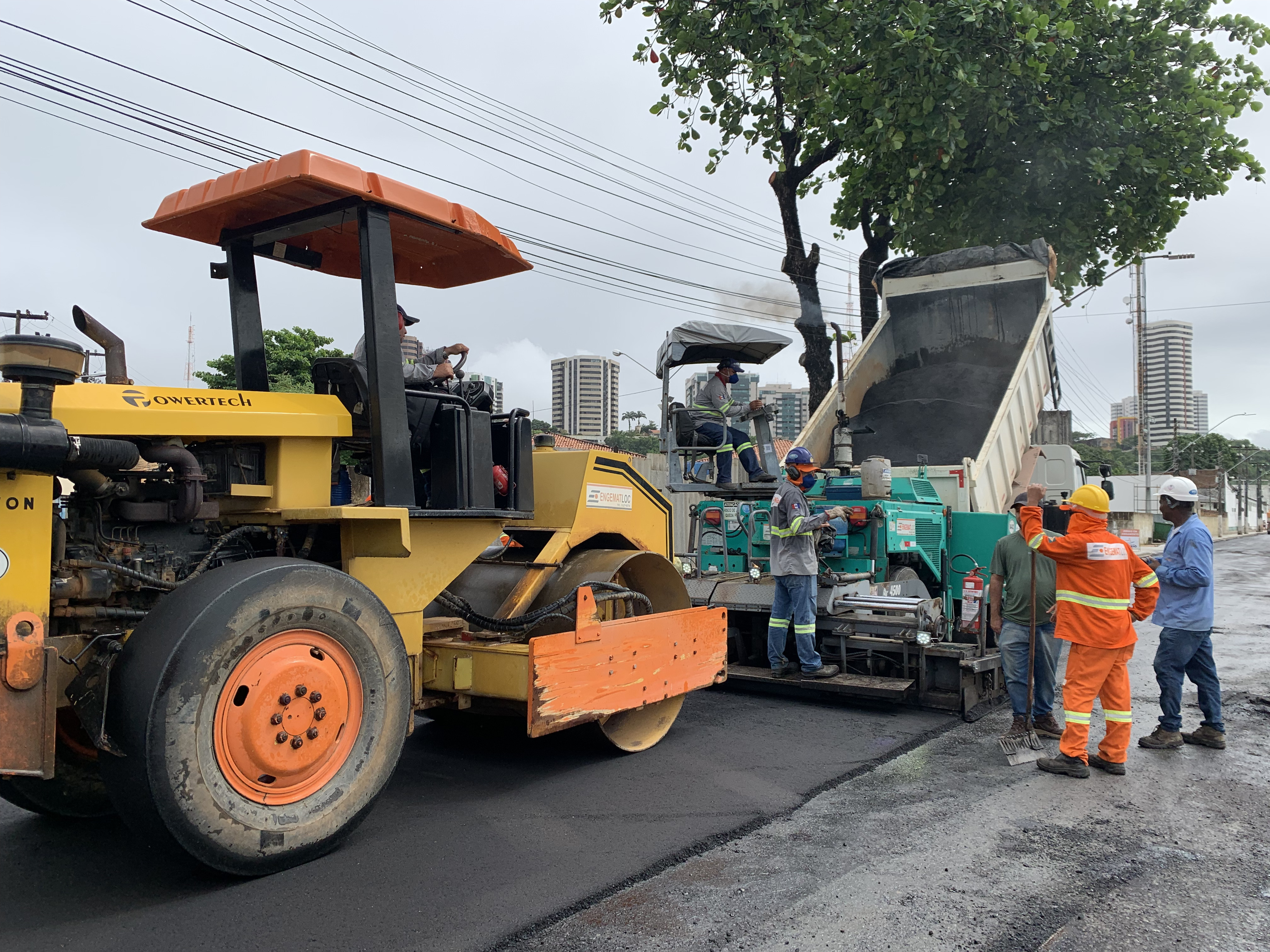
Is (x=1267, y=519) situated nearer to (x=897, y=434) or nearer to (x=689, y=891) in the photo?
(x=897, y=434)

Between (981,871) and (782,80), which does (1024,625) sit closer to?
(981,871)

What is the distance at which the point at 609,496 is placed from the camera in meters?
5.25

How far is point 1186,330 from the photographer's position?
88.4m

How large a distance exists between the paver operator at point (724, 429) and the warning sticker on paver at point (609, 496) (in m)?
2.70

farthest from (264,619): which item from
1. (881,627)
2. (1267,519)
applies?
(1267,519)

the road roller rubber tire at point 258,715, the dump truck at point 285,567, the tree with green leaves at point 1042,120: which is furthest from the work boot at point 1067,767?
the tree with green leaves at point 1042,120

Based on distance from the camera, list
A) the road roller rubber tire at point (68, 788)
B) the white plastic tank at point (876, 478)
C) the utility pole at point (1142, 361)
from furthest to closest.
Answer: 1. the utility pole at point (1142, 361)
2. the white plastic tank at point (876, 478)
3. the road roller rubber tire at point (68, 788)

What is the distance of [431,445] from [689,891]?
85.8 inches

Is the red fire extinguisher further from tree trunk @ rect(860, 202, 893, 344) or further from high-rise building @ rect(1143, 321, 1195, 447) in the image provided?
high-rise building @ rect(1143, 321, 1195, 447)

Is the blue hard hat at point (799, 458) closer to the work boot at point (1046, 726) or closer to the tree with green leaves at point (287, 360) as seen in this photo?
the work boot at point (1046, 726)

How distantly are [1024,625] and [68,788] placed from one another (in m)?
5.30

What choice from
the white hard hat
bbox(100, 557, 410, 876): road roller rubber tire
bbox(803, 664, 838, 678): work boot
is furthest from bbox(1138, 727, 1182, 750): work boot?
bbox(100, 557, 410, 876): road roller rubber tire

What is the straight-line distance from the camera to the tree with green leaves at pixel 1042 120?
33.4ft

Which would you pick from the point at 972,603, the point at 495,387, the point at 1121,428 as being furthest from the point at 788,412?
the point at 1121,428
